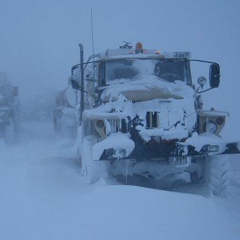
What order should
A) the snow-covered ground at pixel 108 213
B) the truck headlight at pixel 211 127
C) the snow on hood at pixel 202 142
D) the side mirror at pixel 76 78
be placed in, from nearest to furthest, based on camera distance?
1. the snow-covered ground at pixel 108 213
2. the snow on hood at pixel 202 142
3. the truck headlight at pixel 211 127
4. the side mirror at pixel 76 78

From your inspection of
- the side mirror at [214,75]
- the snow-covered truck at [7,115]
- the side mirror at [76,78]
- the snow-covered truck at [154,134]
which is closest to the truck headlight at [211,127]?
the snow-covered truck at [154,134]

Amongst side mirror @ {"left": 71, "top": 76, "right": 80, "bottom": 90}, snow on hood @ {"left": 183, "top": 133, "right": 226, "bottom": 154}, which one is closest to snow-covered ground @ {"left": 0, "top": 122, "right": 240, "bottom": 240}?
snow on hood @ {"left": 183, "top": 133, "right": 226, "bottom": 154}

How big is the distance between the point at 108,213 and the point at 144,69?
3.11 m

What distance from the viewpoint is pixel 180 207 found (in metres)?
4.24

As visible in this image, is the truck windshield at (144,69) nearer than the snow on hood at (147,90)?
No

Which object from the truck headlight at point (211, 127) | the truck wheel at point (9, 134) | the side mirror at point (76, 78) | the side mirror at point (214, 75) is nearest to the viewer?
the truck headlight at point (211, 127)

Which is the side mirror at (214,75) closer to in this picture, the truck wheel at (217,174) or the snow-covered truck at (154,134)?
the snow-covered truck at (154,134)

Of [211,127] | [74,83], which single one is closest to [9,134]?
[74,83]

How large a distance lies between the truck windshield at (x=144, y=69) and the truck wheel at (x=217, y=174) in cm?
168

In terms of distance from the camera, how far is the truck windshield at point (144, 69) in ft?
20.7

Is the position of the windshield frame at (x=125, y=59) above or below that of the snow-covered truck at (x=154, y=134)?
above

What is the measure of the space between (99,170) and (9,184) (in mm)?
1423

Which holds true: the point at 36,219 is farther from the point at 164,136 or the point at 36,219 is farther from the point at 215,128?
the point at 215,128

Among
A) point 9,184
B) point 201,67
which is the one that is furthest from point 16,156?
point 201,67
